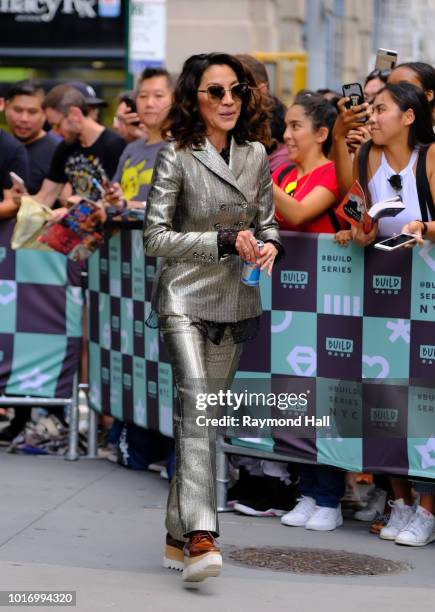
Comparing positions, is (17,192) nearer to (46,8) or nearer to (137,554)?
(137,554)

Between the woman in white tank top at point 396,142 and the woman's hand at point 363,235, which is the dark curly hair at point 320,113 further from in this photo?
the woman's hand at point 363,235

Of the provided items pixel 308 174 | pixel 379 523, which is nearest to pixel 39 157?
pixel 308 174

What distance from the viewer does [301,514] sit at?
24.5 feet

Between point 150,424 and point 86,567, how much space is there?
2.01 metres

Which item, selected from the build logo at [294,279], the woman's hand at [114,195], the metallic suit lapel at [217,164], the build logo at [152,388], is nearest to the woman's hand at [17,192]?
the woman's hand at [114,195]

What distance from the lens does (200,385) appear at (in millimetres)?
6035

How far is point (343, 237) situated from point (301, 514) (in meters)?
1.41

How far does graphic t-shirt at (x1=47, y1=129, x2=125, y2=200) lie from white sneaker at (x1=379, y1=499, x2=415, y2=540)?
363 cm

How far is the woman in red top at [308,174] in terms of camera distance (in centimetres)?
743

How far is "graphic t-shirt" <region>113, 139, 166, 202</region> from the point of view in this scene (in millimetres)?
8938

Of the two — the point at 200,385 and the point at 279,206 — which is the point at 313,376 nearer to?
the point at 279,206

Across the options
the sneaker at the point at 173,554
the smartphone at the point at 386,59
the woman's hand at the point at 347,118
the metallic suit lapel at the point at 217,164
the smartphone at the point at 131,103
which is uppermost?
the smartphone at the point at 386,59

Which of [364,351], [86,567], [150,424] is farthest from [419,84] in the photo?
[86,567]

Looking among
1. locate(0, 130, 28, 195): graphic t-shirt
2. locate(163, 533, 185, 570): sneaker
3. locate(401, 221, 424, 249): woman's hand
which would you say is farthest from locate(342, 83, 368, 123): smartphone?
locate(0, 130, 28, 195): graphic t-shirt
